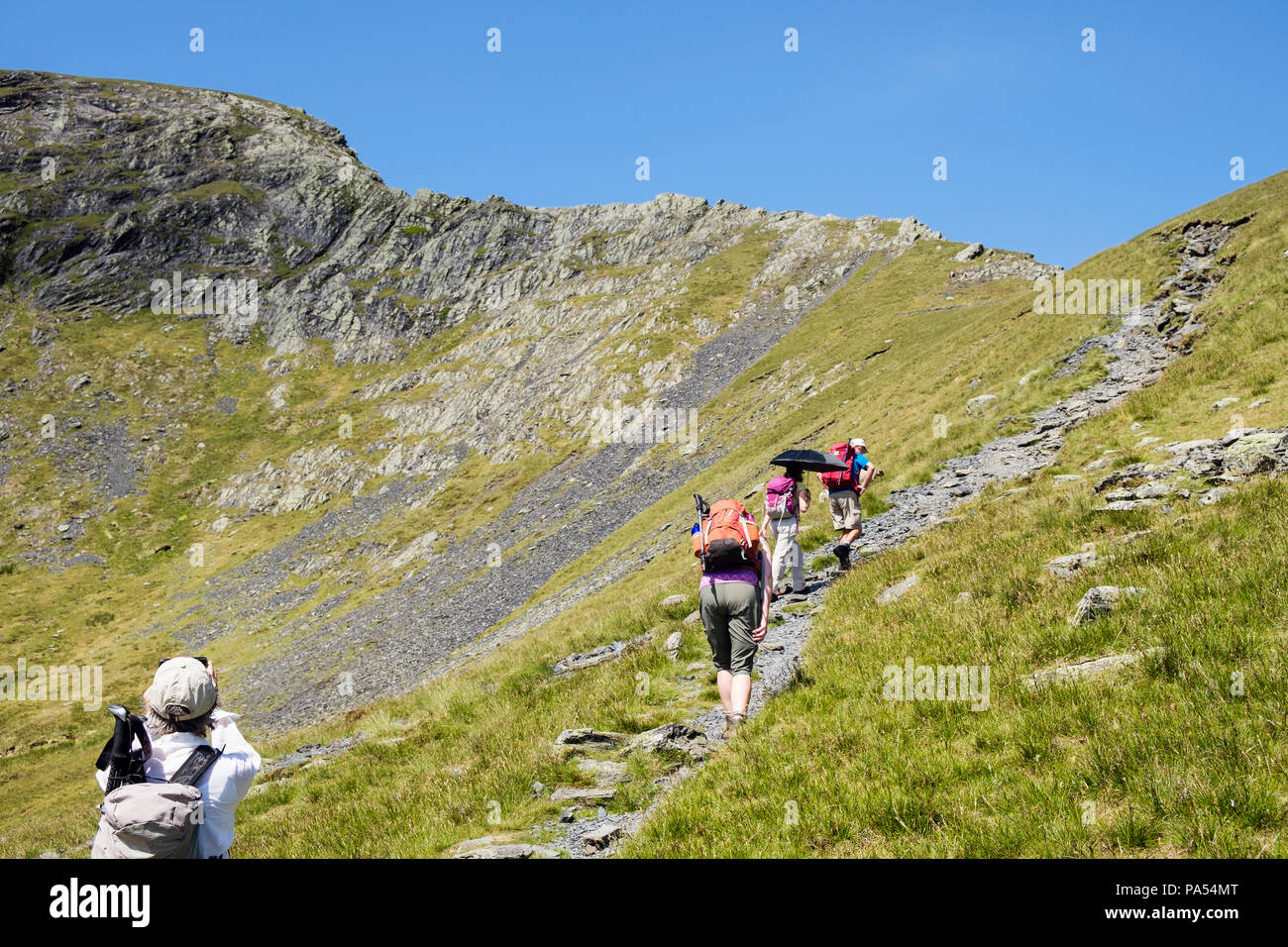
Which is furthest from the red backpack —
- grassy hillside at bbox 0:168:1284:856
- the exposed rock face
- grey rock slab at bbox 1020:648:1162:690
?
the exposed rock face

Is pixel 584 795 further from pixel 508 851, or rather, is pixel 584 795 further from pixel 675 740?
pixel 675 740

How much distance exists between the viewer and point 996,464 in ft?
63.3

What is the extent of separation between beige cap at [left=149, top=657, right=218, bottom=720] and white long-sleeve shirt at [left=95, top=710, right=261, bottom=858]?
6.8 inches

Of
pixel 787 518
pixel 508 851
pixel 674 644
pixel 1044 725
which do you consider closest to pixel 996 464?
pixel 787 518

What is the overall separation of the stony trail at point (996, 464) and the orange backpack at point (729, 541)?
68.7 inches

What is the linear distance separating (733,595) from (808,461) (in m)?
6.02

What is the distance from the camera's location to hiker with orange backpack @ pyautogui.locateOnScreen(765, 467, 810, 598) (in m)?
13.8

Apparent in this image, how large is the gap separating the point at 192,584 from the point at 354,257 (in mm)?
89382

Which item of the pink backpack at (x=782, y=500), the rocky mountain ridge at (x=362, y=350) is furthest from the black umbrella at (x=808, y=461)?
the rocky mountain ridge at (x=362, y=350)

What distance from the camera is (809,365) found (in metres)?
60.0

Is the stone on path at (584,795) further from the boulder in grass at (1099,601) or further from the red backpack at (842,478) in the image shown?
the red backpack at (842,478)

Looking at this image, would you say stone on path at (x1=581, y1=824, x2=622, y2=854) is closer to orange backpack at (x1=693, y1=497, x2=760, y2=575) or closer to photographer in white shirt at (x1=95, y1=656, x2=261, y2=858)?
photographer in white shirt at (x1=95, y1=656, x2=261, y2=858)
